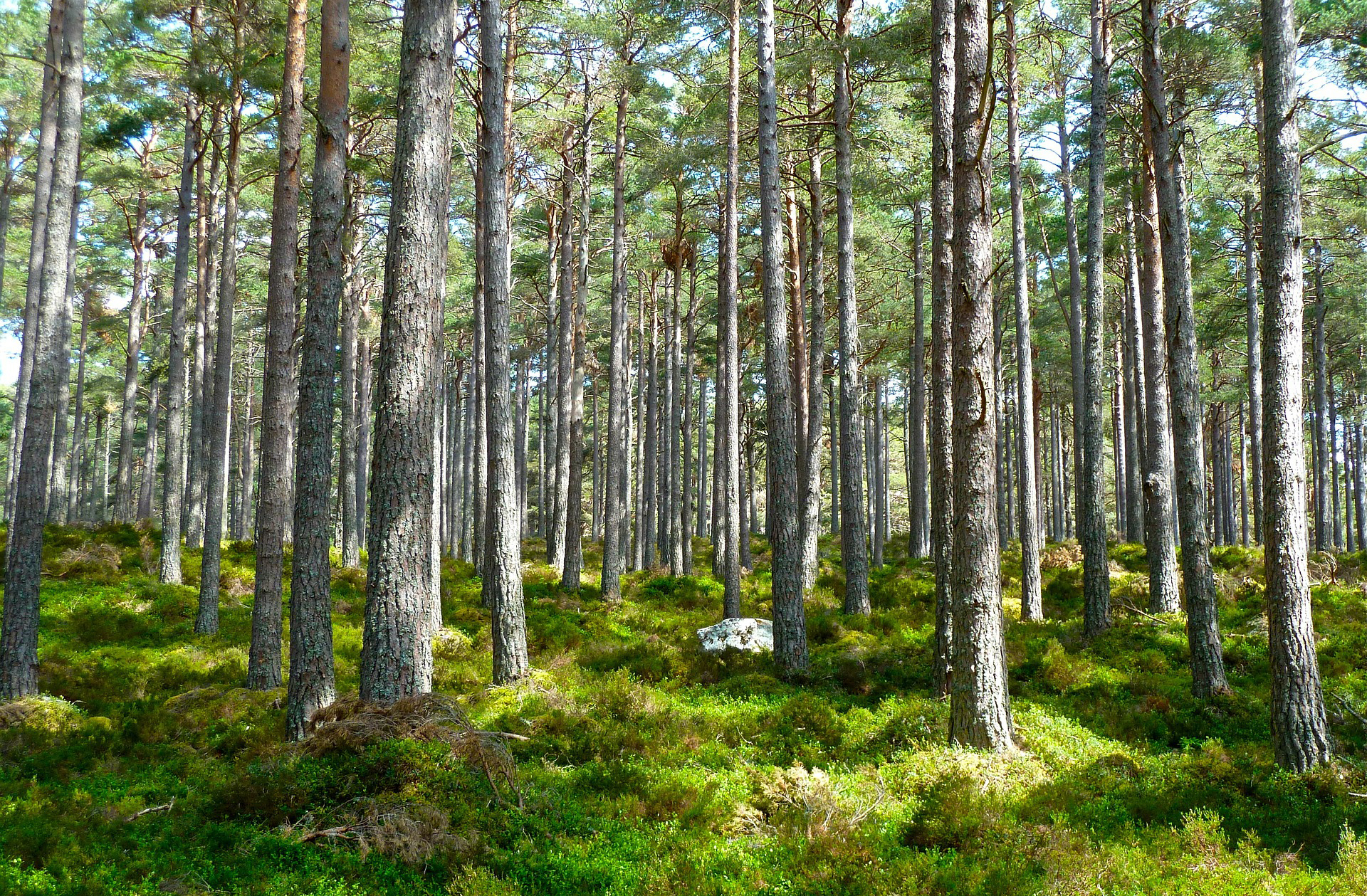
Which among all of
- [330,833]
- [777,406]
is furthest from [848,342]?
[330,833]

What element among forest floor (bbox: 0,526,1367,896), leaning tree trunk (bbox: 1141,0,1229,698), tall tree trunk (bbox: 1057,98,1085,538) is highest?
tall tree trunk (bbox: 1057,98,1085,538)

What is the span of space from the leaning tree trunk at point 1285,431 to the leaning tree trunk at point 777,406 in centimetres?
492

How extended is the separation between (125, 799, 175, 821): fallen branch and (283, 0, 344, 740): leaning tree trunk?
1.72 meters

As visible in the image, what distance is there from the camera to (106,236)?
856 inches

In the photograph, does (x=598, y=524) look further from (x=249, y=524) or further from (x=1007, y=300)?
(x=249, y=524)

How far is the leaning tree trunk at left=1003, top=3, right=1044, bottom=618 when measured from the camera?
12.5 metres

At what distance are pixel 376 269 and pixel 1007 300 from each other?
20909mm

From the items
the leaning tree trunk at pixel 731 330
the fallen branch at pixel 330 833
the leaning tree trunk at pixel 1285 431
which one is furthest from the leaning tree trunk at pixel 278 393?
the leaning tree trunk at pixel 1285 431

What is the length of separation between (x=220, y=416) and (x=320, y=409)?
5236 mm

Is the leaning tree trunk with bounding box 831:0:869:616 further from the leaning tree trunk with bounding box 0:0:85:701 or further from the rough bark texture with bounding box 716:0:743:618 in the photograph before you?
the leaning tree trunk with bounding box 0:0:85:701

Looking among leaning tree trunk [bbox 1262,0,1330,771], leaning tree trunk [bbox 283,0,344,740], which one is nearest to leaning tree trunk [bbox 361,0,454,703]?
leaning tree trunk [bbox 283,0,344,740]

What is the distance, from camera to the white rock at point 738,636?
10.7 metres

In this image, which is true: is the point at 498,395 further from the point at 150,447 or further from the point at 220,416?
the point at 150,447

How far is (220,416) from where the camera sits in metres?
11.7
